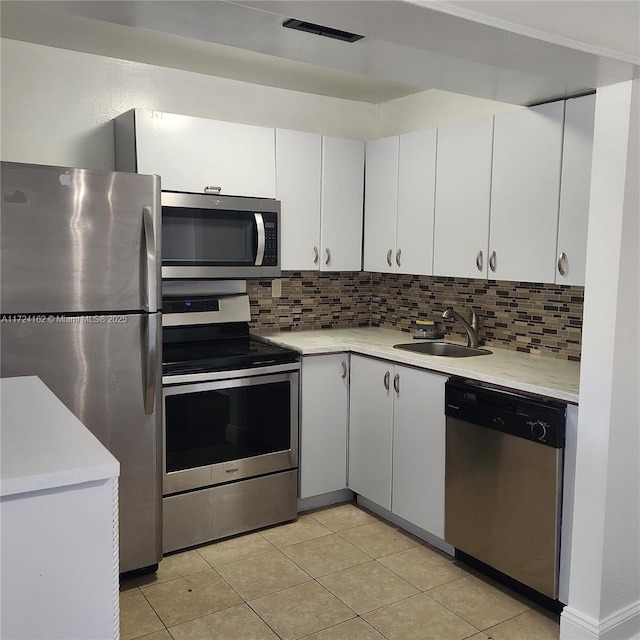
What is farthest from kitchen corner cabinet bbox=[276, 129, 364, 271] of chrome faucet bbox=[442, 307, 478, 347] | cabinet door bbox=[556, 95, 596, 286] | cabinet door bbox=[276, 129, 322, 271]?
cabinet door bbox=[556, 95, 596, 286]

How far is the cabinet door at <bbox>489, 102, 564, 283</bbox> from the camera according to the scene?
2.74m

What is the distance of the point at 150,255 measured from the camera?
261 cm

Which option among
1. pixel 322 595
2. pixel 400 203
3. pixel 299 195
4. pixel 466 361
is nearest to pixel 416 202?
pixel 400 203

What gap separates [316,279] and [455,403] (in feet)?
4.98

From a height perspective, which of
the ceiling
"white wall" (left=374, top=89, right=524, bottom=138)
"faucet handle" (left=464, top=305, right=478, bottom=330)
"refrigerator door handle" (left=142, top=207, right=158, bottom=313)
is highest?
"white wall" (left=374, top=89, right=524, bottom=138)

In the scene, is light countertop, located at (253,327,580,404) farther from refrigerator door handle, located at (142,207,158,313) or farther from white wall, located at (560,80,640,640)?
refrigerator door handle, located at (142,207,158,313)

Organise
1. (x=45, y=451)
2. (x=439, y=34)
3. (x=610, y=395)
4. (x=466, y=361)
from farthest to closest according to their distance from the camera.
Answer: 1. (x=466, y=361)
2. (x=610, y=395)
3. (x=439, y=34)
4. (x=45, y=451)

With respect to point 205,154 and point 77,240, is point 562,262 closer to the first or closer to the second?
point 205,154

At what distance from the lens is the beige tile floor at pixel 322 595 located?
8.00 ft

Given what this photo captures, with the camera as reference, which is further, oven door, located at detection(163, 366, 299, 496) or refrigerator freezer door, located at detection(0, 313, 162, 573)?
oven door, located at detection(163, 366, 299, 496)

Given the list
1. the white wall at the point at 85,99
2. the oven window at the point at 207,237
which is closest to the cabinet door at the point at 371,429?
the oven window at the point at 207,237

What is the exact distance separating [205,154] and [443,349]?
63.0 inches

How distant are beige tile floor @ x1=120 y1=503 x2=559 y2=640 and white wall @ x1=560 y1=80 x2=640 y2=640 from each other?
0.85ft

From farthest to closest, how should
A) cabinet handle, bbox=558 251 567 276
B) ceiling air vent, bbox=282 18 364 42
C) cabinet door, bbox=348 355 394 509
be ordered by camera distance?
cabinet door, bbox=348 355 394 509, cabinet handle, bbox=558 251 567 276, ceiling air vent, bbox=282 18 364 42
